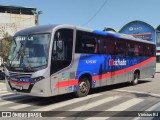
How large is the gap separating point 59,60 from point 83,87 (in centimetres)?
227

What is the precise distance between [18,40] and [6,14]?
239 ft

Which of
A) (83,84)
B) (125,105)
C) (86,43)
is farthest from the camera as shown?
(86,43)

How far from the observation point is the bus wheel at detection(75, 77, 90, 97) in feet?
42.4

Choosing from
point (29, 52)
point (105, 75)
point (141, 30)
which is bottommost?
point (105, 75)

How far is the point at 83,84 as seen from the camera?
13.1m

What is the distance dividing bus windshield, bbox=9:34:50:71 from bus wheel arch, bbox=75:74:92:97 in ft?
8.18

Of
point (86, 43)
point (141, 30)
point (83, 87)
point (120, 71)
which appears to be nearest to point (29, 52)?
point (86, 43)

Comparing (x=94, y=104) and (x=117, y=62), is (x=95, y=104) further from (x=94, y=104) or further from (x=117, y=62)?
(x=117, y=62)

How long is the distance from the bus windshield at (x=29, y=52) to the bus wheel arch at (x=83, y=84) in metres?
2.49

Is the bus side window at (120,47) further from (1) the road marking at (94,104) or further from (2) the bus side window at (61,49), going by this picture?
(2) the bus side window at (61,49)

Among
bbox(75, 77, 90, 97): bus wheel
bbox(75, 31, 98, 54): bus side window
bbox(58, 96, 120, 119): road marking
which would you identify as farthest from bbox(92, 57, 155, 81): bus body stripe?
bbox(58, 96, 120, 119): road marking

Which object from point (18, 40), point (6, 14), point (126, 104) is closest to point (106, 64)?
point (126, 104)

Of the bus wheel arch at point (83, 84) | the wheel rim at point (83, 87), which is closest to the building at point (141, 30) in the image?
the bus wheel arch at point (83, 84)

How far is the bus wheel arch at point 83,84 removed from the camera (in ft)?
42.5
